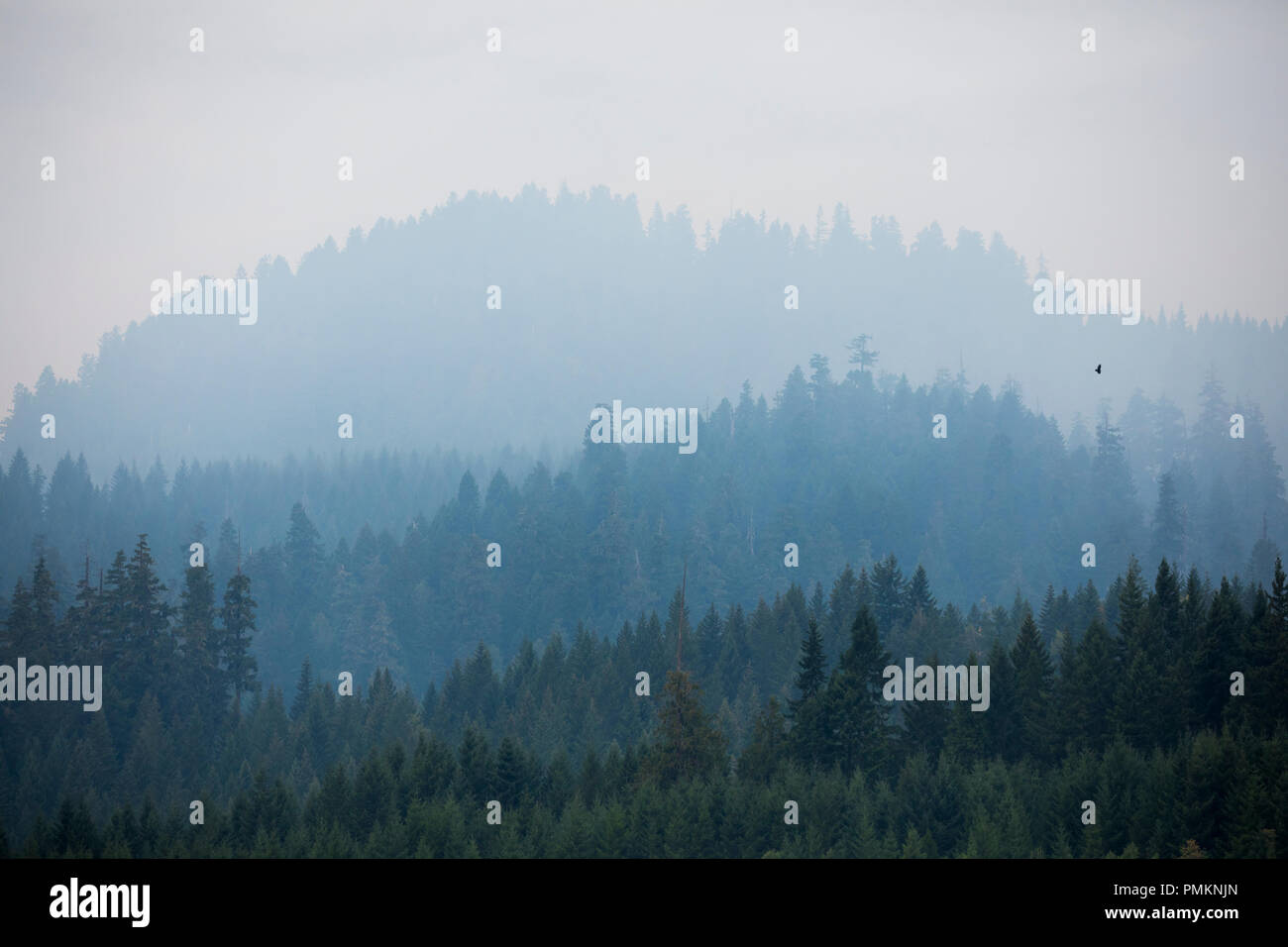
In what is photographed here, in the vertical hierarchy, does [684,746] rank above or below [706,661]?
below

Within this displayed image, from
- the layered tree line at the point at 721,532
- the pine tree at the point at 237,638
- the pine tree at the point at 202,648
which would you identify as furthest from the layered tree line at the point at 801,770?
the layered tree line at the point at 721,532

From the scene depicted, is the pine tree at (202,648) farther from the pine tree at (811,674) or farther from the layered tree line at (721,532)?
the pine tree at (811,674)

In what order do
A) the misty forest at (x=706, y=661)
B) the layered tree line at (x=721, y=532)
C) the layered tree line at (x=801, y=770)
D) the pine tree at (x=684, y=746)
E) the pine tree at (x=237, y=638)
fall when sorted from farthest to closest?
the layered tree line at (x=721, y=532)
the pine tree at (x=237, y=638)
the pine tree at (x=684, y=746)
the misty forest at (x=706, y=661)
the layered tree line at (x=801, y=770)

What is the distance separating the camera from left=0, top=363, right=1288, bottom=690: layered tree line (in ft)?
475

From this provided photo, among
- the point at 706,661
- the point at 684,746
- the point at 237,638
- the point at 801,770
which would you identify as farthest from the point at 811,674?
the point at 237,638

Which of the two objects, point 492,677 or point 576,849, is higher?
point 492,677

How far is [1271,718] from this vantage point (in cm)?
6619

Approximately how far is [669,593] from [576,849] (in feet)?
284

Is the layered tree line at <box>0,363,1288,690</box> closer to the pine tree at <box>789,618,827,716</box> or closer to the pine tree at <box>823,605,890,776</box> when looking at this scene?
the pine tree at <box>789,618,827,716</box>

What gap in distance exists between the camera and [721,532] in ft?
530

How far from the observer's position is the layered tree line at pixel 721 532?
14488 centimetres

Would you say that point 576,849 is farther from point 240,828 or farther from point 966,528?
point 966,528

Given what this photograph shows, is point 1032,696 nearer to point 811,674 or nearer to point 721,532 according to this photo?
point 811,674
